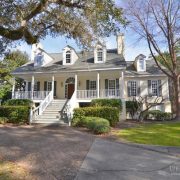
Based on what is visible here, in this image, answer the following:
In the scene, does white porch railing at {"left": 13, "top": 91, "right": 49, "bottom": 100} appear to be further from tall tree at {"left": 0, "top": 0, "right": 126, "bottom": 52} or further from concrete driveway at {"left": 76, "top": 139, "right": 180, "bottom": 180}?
concrete driveway at {"left": 76, "top": 139, "right": 180, "bottom": 180}

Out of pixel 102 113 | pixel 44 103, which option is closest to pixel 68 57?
pixel 44 103

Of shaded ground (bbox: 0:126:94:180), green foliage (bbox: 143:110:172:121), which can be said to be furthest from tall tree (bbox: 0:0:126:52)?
green foliage (bbox: 143:110:172:121)

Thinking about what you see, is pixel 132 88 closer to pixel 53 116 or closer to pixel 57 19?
pixel 53 116

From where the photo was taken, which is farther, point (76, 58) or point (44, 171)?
point (76, 58)

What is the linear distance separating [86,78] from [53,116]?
26.0 feet

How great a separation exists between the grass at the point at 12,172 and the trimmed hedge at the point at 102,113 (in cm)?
1056

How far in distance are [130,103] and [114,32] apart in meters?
14.8

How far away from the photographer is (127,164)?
24.4 ft

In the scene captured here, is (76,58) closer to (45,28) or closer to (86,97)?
(86,97)

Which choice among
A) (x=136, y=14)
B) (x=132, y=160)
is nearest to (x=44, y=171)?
(x=132, y=160)

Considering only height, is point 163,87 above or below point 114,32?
below

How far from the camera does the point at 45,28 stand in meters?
11.9

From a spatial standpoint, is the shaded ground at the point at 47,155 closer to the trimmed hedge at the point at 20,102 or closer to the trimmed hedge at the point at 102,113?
the trimmed hedge at the point at 102,113

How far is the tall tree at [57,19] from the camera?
938 cm
